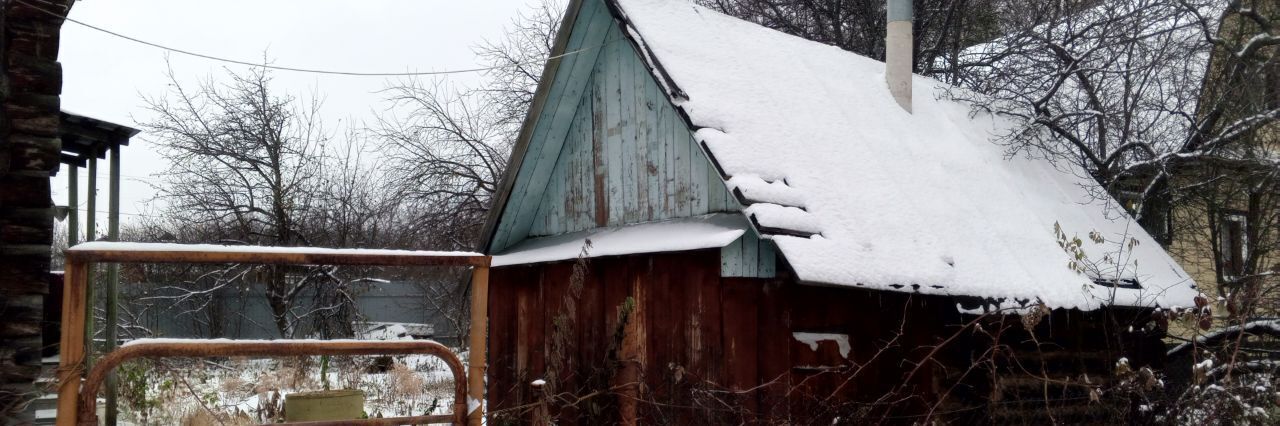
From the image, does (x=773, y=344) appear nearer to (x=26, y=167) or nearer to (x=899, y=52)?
(x=899, y=52)

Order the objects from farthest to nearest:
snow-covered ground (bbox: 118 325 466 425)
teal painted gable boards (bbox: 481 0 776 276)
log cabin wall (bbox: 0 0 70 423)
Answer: snow-covered ground (bbox: 118 325 466 425) → teal painted gable boards (bbox: 481 0 776 276) → log cabin wall (bbox: 0 0 70 423)

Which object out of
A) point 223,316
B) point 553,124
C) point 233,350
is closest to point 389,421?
point 233,350

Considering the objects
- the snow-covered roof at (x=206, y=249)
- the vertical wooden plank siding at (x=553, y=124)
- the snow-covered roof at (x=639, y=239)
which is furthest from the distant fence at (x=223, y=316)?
the snow-covered roof at (x=206, y=249)

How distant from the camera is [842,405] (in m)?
5.69

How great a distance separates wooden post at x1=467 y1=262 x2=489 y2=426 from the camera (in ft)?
11.6

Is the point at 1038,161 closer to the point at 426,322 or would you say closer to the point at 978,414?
the point at 978,414

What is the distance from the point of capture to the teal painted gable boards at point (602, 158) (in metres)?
6.49

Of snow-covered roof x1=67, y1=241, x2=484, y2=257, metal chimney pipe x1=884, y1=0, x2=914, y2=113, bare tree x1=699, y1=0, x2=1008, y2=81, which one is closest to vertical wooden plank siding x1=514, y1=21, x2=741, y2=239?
metal chimney pipe x1=884, y1=0, x2=914, y2=113

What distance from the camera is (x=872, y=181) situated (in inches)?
271

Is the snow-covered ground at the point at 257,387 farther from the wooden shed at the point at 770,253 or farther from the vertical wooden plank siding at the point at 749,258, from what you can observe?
the vertical wooden plank siding at the point at 749,258

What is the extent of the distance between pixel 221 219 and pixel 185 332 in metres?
4.19

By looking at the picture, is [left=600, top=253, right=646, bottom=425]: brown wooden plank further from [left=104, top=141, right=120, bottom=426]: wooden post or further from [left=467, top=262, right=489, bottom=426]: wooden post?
[left=104, top=141, right=120, bottom=426]: wooden post

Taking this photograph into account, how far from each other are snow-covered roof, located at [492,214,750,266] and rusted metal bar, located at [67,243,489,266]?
2498mm

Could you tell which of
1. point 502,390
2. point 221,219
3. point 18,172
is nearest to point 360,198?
point 221,219
